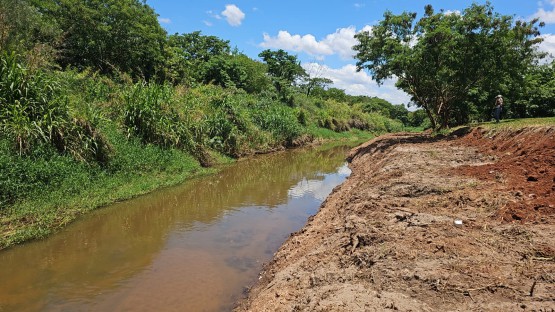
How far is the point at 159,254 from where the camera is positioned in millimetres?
7750

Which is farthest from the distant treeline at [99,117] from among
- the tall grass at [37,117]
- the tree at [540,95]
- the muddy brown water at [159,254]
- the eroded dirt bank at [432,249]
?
the tree at [540,95]

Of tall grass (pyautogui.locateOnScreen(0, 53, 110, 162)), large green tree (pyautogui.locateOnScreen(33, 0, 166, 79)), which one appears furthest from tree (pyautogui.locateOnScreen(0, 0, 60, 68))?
tall grass (pyautogui.locateOnScreen(0, 53, 110, 162))

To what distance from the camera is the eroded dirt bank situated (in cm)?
397

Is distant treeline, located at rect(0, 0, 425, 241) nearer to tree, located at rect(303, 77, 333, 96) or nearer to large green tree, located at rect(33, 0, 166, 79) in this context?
large green tree, located at rect(33, 0, 166, 79)

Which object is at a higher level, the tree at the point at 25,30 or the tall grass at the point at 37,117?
the tree at the point at 25,30

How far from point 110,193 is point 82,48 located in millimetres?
13543

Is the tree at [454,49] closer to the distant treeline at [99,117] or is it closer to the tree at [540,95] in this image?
the tree at [540,95]

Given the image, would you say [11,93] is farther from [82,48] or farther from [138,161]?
[82,48]

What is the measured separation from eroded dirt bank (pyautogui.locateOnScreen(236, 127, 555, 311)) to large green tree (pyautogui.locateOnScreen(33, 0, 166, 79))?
1629cm

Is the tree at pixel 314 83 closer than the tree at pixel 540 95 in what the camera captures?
No

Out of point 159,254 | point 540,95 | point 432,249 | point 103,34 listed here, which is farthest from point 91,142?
point 540,95

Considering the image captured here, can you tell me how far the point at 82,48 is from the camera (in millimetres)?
20875

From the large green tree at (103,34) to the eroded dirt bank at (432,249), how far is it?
16295mm

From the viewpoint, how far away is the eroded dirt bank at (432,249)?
397 cm
